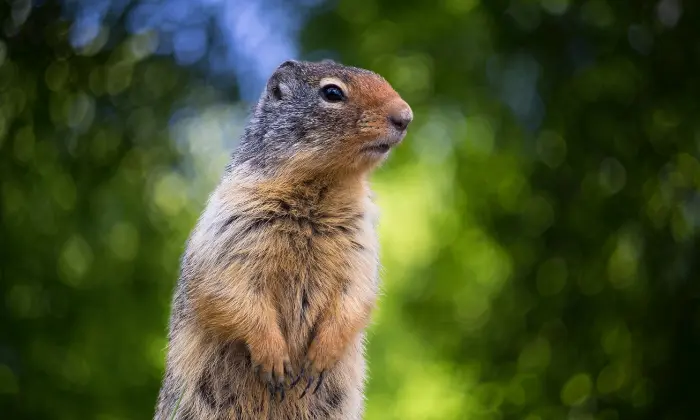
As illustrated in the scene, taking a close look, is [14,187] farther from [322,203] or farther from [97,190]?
[322,203]

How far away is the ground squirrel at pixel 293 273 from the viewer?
315 centimetres

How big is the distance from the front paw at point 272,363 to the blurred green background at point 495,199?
4334mm

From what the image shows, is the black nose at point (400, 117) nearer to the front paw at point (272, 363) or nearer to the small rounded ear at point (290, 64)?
the small rounded ear at point (290, 64)

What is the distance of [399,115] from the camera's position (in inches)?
122

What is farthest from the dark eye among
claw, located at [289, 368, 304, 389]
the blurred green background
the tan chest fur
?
the blurred green background

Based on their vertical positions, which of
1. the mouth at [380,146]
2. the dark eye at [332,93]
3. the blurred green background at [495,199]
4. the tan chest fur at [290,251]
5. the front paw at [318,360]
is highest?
the blurred green background at [495,199]

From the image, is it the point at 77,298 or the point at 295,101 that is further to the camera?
the point at 77,298

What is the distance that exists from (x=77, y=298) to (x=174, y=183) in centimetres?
145

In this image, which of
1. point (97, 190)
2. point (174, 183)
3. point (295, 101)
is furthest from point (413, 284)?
point (295, 101)

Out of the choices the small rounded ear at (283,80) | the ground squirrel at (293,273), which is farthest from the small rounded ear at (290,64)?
the ground squirrel at (293,273)

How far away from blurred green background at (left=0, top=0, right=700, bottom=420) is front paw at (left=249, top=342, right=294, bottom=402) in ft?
14.2

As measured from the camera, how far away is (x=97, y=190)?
7539 mm

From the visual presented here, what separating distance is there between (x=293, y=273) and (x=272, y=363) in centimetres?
38

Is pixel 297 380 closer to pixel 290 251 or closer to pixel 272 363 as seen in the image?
pixel 272 363
